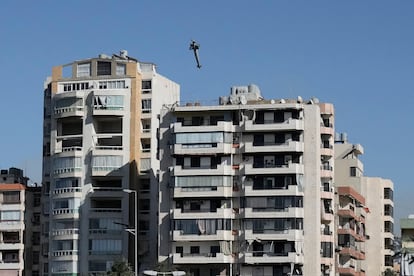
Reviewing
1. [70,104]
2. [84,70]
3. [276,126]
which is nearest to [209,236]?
[276,126]

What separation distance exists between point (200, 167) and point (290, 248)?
1116cm

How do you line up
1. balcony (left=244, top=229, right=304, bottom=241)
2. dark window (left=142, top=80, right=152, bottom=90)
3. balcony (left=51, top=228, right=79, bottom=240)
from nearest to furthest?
balcony (left=244, top=229, right=304, bottom=241) < balcony (left=51, top=228, right=79, bottom=240) < dark window (left=142, top=80, right=152, bottom=90)

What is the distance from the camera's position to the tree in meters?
101

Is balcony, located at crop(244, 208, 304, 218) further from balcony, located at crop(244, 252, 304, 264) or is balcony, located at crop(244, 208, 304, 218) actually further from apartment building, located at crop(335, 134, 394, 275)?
apartment building, located at crop(335, 134, 394, 275)

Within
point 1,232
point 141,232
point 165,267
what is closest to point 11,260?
point 1,232

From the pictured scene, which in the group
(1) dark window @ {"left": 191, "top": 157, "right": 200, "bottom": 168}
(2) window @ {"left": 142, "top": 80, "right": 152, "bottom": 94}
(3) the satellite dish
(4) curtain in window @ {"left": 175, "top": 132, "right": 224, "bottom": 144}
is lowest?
(1) dark window @ {"left": 191, "top": 157, "right": 200, "bottom": 168}

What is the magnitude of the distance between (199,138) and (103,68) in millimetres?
17168

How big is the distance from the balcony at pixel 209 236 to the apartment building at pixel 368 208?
895 inches

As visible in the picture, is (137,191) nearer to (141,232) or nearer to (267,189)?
(141,232)

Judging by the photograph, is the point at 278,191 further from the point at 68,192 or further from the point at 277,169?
the point at 68,192

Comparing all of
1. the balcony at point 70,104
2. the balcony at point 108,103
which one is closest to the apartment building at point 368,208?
the balcony at point 108,103

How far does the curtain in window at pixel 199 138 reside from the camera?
104188 mm

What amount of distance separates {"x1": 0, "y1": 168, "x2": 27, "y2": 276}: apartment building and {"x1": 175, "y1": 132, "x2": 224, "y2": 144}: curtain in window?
25045 mm

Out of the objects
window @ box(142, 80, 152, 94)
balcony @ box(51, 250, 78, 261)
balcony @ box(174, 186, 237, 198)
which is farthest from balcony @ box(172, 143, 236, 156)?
balcony @ box(51, 250, 78, 261)
